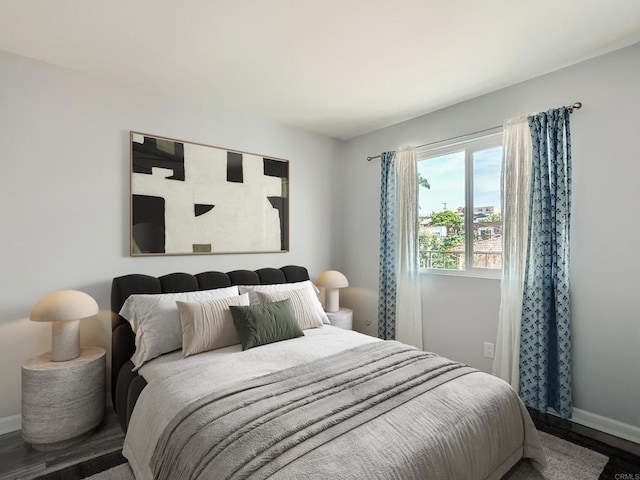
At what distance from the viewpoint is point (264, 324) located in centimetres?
247

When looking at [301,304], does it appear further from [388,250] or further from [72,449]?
[72,449]

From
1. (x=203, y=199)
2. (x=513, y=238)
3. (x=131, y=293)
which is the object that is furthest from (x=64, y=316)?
(x=513, y=238)

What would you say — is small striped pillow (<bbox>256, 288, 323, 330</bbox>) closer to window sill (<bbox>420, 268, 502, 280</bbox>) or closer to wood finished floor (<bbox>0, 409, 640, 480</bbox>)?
window sill (<bbox>420, 268, 502, 280</bbox>)

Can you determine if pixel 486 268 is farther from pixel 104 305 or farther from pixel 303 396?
pixel 104 305

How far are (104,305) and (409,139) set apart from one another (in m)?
3.26

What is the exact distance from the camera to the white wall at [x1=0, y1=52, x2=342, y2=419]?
7.67 feet

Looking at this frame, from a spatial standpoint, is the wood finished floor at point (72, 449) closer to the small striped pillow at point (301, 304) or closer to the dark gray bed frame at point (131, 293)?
the dark gray bed frame at point (131, 293)

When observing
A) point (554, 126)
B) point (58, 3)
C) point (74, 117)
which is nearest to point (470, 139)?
point (554, 126)

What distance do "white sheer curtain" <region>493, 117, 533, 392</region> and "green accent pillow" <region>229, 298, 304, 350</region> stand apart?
166 cm

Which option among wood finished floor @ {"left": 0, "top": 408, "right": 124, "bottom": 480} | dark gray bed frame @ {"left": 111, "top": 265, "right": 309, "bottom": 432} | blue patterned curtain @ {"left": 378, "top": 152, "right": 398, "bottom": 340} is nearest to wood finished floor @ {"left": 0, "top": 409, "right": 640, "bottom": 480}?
wood finished floor @ {"left": 0, "top": 408, "right": 124, "bottom": 480}

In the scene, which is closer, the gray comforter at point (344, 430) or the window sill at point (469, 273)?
the gray comforter at point (344, 430)

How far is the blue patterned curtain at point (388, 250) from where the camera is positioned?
3654 millimetres

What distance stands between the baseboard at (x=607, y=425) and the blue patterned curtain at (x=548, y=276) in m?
0.09

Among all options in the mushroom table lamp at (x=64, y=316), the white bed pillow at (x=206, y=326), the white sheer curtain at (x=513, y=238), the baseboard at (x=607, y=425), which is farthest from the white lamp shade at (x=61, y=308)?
the baseboard at (x=607, y=425)
